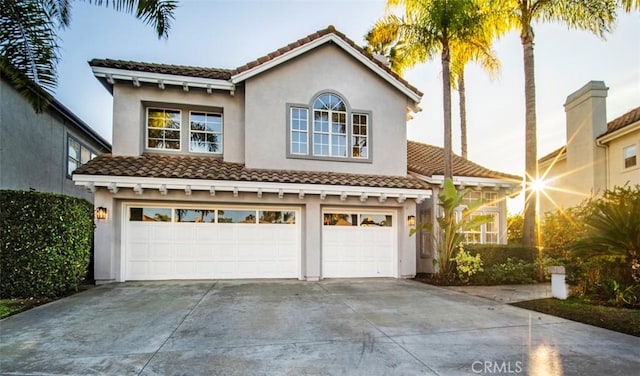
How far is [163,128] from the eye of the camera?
470 inches

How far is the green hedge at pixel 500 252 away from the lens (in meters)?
11.4

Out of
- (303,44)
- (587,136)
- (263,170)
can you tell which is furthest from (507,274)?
(587,136)

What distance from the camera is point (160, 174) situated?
9883 millimetres

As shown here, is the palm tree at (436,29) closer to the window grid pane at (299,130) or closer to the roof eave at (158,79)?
the window grid pane at (299,130)

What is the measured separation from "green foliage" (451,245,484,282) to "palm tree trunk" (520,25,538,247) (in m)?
2.81

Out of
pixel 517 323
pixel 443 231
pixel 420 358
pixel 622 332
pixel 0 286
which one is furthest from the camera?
pixel 443 231

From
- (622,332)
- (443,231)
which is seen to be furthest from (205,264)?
(622,332)

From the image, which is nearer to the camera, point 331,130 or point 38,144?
point 331,130

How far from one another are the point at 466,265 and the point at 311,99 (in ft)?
24.3

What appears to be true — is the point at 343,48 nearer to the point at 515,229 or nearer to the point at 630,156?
the point at 515,229

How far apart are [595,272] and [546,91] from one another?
26.3 ft

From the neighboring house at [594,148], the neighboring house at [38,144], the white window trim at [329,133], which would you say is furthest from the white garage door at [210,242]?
the neighboring house at [594,148]

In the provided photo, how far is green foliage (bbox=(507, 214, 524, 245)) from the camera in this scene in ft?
57.2

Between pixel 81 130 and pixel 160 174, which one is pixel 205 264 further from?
pixel 81 130
